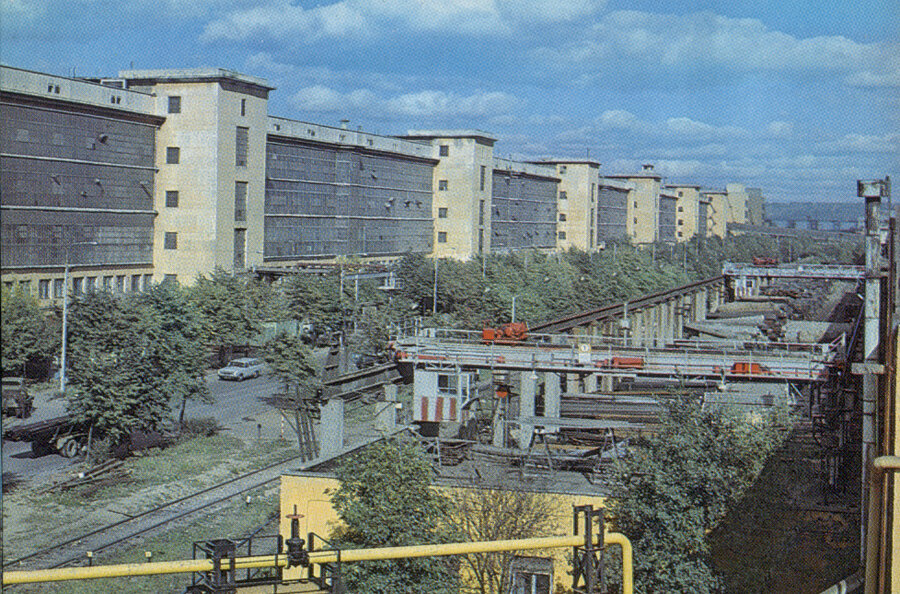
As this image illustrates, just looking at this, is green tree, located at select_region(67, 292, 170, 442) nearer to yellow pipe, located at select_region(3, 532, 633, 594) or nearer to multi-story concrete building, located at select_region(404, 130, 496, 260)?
yellow pipe, located at select_region(3, 532, 633, 594)

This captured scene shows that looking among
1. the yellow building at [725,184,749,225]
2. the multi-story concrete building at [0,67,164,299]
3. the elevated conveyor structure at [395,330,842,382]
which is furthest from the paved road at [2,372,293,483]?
the yellow building at [725,184,749,225]

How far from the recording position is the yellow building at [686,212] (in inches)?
4594

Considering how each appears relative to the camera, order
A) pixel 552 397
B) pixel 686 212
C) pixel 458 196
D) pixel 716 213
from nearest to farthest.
Result: pixel 552 397 < pixel 458 196 < pixel 686 212 < pixel 716 213

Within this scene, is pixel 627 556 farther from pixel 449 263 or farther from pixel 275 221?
pixel 449 263

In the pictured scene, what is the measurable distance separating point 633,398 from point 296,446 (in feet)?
26.7

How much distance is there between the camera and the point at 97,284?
1326 inches

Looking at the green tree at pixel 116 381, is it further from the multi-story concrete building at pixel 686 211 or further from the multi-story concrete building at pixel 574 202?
the multi-story concrete building at pixel 686 211

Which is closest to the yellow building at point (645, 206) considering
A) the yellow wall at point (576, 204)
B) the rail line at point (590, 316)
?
the yellow wall at point (576, 204)

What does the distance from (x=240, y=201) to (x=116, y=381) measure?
20888 millimetres

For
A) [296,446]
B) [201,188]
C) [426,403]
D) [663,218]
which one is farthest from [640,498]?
[663,218]

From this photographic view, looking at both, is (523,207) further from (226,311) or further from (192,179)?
(226,311)

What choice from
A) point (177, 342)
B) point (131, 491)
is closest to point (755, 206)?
point (177, 342)

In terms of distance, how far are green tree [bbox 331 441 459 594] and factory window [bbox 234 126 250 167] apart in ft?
96.9

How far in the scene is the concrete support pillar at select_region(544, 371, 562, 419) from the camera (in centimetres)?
1945
